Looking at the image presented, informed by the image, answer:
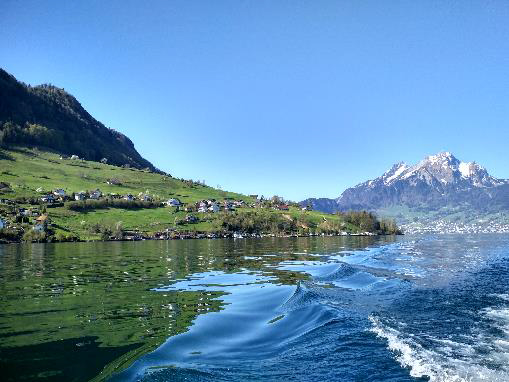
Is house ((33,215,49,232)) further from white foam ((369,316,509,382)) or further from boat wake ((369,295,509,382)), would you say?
white foam ((369,316,509,382))

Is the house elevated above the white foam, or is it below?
above

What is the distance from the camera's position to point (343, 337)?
76.0ft

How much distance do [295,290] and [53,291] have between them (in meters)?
22.5

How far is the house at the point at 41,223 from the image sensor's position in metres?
157

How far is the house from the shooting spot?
6191 inches

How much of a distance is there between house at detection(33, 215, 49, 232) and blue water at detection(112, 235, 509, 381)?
135 m

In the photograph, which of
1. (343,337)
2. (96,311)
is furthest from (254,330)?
(96,311)

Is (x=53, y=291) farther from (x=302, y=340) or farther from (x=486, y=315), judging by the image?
(x=486, y=315)

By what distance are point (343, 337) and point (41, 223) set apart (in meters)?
164

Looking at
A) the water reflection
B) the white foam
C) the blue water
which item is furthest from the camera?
the water reflection

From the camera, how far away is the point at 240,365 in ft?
61.0

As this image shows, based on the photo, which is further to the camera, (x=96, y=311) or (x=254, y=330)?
(x=96, y=311)

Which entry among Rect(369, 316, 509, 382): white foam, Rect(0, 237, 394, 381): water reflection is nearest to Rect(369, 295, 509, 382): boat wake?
Rect(369, 316, 509, 382): white foam

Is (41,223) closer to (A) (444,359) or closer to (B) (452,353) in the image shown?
(B) (452,353)
